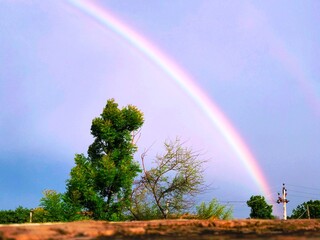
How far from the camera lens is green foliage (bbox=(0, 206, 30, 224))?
90.2 feet

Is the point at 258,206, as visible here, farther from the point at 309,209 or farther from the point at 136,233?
the point at 136,233

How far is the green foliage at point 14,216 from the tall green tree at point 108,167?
34.5ft

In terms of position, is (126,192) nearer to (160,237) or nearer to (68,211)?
(68,211)

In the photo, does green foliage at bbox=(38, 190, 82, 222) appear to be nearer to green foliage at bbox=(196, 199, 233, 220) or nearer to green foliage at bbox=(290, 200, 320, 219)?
green foliage at bbox=(196, 199, 233, 220)

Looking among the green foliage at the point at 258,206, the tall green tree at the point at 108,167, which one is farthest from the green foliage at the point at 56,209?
the green foliage at the point at 258,206

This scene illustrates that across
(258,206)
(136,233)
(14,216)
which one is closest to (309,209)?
(258,206)

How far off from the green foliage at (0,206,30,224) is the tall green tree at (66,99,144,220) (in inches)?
414

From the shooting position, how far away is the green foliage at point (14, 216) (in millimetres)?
27500

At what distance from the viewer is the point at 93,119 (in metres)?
19.9

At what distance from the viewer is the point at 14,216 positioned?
1105 inches

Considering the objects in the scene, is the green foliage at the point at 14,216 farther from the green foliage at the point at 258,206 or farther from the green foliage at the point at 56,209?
the green foliage at the point at 258,206

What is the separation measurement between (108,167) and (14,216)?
13.0 metres

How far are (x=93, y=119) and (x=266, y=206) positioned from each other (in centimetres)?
4008

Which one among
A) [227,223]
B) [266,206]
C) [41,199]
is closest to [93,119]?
[41,199]
